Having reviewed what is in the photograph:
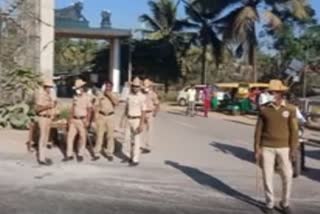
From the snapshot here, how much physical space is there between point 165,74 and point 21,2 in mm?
39926

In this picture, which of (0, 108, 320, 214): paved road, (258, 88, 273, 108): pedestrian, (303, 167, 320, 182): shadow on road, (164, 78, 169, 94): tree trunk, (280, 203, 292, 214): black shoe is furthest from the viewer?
(164, 78, 169, 94): tree trunk

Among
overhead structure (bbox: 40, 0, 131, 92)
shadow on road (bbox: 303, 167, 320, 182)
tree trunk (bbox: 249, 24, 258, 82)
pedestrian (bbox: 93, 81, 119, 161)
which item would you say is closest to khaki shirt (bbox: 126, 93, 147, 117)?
pedestrian (bbox: 93, 81, 119, 161)

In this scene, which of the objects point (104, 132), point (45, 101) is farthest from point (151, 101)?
point (45, 101)

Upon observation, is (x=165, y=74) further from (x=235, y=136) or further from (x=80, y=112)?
(x=80, y=112)

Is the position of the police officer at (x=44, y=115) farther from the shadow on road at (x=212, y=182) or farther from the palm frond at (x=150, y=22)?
the palm frond at (x=150, y=22)

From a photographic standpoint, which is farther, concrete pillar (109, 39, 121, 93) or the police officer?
concrete pillar (109, 39, 121, 93)

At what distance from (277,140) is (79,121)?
6.72 meters

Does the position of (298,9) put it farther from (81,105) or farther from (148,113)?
(81,105)

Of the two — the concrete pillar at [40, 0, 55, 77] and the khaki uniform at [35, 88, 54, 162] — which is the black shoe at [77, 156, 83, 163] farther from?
the concrete pillar at [40, 0, 55, 77]

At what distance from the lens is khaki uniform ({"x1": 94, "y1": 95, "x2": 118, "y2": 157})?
17.1 meters

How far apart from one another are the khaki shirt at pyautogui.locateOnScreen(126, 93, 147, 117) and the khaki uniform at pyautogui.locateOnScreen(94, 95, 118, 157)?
0.86 meters

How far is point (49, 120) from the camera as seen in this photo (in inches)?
651

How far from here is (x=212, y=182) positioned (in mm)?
13977

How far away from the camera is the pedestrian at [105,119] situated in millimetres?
17016
